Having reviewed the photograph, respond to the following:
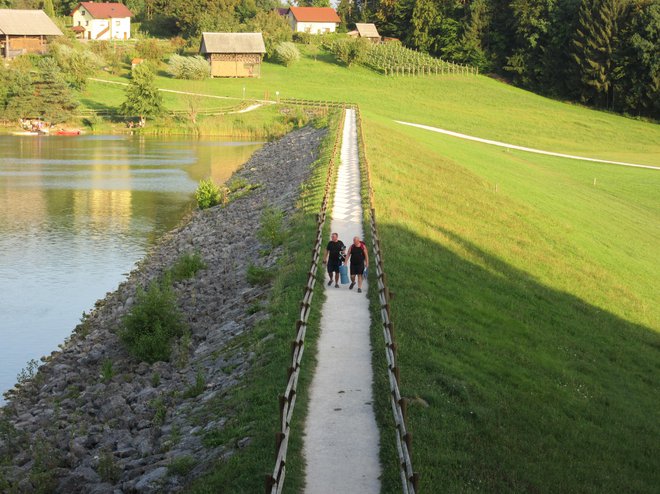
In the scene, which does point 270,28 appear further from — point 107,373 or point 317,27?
point 107,373

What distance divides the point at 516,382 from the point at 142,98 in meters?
76.1

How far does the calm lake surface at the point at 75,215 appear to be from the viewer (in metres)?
27.6

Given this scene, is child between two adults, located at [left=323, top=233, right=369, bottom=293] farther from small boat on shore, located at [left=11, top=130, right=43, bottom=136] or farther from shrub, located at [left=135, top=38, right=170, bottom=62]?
shrub, located at [left=135, top=38, right=170, bottom=62]

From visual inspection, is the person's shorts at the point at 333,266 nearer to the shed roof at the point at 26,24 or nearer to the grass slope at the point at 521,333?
the grass slope at the point at 521,333

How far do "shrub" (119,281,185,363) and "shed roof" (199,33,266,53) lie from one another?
97.5 metres

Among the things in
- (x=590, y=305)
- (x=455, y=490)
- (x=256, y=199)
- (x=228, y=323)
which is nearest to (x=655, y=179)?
(x=256, y=199)

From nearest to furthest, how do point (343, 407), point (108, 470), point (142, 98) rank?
point (343, 407), point (108, 470), point (142, 98)

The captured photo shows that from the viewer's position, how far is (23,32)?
374 ft

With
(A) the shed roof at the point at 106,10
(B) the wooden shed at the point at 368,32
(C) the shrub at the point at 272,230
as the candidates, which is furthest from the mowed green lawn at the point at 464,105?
(C) the shrub at the point at 272,230

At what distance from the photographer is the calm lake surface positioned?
1088 inches

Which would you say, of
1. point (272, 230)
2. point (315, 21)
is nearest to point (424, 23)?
point (315, 21)

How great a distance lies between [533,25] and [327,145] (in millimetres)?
72775

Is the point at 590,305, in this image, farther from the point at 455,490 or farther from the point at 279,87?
the point at 279,87

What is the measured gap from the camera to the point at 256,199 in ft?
142
